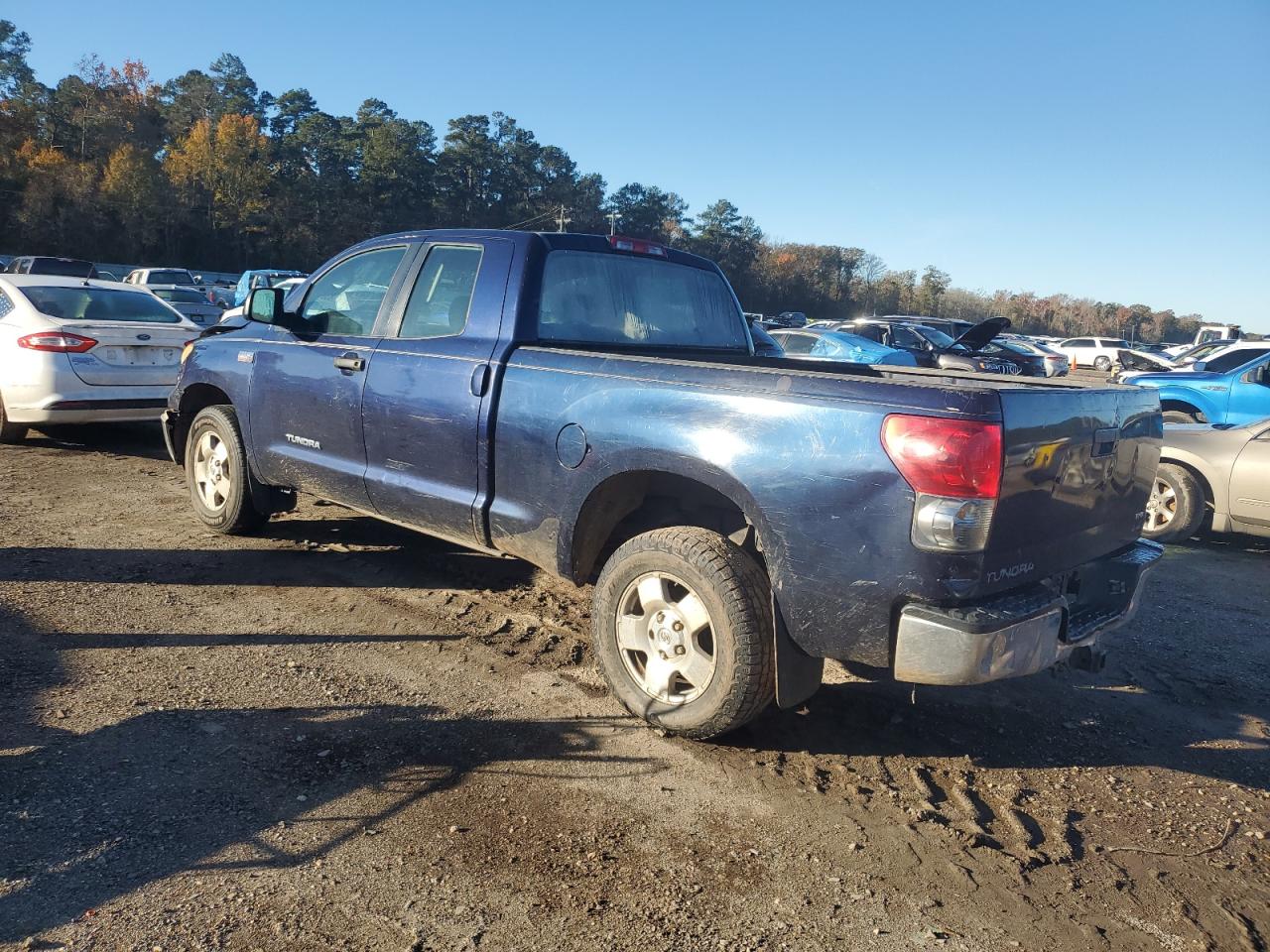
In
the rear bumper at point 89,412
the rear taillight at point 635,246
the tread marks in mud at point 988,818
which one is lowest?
the tread marks in mud at point 988,818

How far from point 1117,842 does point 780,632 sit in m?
1.29

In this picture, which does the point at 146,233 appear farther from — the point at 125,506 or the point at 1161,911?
the point at 1161,911

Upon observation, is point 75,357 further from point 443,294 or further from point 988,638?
point 988,638

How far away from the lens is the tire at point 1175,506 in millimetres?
7348

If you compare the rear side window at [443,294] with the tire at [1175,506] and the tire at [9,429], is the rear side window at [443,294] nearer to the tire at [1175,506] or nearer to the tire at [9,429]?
the tire at [9,429]

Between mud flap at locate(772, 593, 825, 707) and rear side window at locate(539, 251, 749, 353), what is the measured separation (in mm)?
1846

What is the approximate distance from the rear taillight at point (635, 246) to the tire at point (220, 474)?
271 cm

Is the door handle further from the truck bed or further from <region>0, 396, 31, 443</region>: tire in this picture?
<region>0, 396, 31, 443</region>: tire

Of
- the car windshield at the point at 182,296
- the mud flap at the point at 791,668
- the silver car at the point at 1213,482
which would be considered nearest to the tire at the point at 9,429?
the mud flap at the point at 791,668

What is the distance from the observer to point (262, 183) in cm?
6838

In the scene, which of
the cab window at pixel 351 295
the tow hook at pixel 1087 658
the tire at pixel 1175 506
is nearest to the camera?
the tow hook at pixel 1087 658

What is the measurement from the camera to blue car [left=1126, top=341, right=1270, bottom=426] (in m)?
11.8

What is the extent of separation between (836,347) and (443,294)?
12.7 meters

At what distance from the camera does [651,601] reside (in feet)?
11.6
